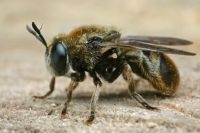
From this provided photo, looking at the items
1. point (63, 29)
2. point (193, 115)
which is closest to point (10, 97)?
point (193, 115)

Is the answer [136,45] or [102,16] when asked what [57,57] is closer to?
[136,45]

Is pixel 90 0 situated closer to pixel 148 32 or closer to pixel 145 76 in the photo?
pixel 148 32

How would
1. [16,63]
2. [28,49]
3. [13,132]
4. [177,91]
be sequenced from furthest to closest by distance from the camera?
[28,49], [16,63], [177,91], [13,132]

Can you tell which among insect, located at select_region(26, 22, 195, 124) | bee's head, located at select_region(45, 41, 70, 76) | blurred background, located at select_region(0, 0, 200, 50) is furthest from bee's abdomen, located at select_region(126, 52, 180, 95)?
blurred background, located at select_region(0, 0, 200, 50)

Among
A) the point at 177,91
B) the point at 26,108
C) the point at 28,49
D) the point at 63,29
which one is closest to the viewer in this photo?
the point at 26,108

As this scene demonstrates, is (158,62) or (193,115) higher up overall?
(158,62)

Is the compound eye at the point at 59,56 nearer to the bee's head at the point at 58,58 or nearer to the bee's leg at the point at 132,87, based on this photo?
the bee's head at the point at 58,58

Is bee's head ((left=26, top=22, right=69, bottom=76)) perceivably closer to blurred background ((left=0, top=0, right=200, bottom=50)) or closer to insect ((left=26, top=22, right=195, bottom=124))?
insect ((left=26, top=22, right=195, bottom=124))
